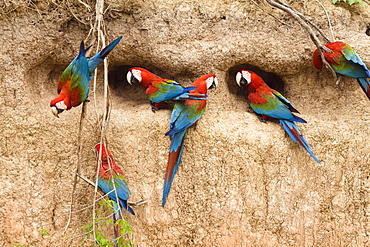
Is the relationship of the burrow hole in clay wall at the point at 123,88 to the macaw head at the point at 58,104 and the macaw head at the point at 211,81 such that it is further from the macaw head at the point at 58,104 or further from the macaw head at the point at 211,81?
the macaw head at the point at 58,104

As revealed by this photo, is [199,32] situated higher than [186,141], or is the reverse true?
[199,32]

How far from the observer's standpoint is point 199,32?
2.63 meters

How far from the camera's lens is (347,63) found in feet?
8.05

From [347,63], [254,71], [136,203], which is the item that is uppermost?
[347,63]

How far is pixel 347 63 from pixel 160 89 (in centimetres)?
113

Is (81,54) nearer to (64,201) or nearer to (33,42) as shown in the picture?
(33,42)

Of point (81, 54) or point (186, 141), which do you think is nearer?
point (81, 54)

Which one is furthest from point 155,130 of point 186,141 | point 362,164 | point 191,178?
point 362,164

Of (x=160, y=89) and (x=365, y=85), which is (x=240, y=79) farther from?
(x=365, y=85)

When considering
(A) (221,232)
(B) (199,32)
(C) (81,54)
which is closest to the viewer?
(C) (81,54)

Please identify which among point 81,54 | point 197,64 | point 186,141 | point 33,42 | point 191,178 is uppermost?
point 81,54

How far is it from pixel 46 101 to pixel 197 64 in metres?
0.98

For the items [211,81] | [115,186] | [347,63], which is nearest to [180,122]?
[211,81]

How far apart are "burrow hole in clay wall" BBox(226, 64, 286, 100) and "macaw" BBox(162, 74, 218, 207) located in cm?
38
